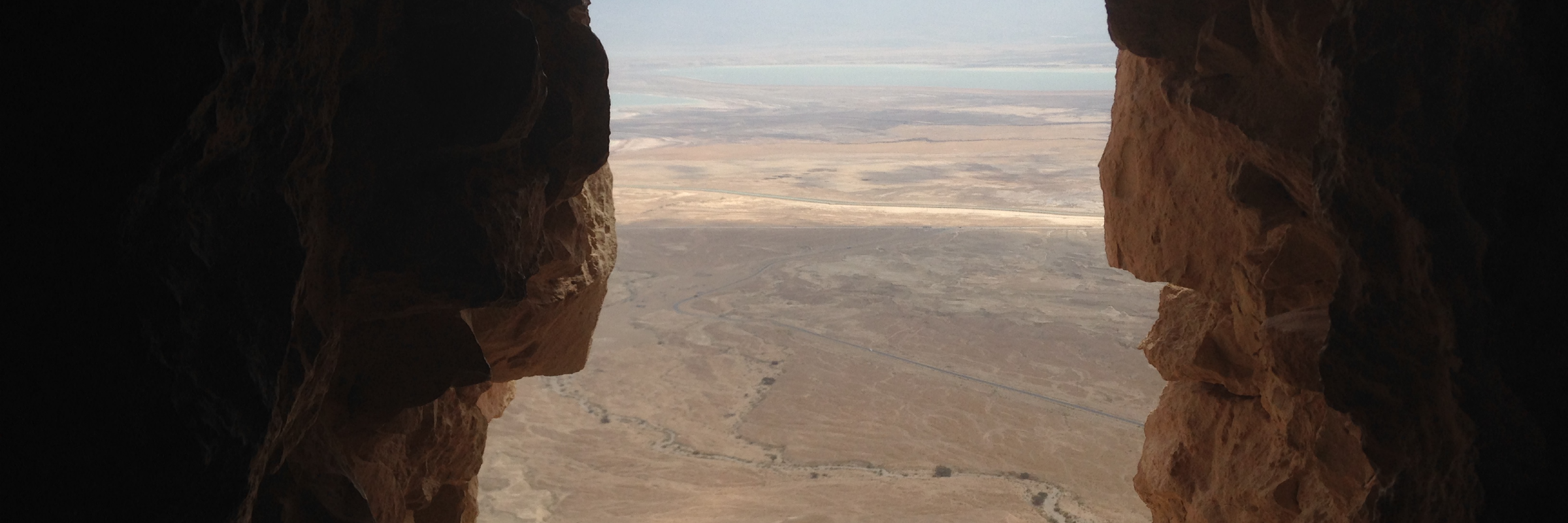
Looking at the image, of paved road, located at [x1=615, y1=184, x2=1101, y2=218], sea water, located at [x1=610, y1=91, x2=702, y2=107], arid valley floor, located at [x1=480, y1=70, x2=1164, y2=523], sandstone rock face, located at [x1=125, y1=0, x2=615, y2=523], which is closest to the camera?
sandstone rock face, located at [x1=125, y1=0, x2=615, y2=523]

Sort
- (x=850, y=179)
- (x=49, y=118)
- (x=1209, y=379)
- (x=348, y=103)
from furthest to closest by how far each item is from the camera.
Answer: (x=850, y=179) < (x=1209, y=379) < (x=348, y=103) < (x=49, y=118)

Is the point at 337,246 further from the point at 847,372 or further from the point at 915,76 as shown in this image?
the point at 915,76

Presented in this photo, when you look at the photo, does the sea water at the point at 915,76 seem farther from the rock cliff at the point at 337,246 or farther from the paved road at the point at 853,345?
the rock cliff at the point at 337,246

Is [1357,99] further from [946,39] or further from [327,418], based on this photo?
[946,39]

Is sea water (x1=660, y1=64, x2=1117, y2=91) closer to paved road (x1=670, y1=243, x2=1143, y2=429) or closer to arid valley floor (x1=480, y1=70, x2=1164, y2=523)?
arid valley floor (x1=480, y1=70, x2=1164, y2=523)

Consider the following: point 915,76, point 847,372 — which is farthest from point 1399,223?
point 915,76

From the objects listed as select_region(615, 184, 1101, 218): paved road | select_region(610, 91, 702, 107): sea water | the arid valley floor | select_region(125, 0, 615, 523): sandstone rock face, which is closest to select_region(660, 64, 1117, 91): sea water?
select_region(610, 91, 702, 107): sea water

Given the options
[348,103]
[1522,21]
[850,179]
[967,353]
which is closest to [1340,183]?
[1522,21]
